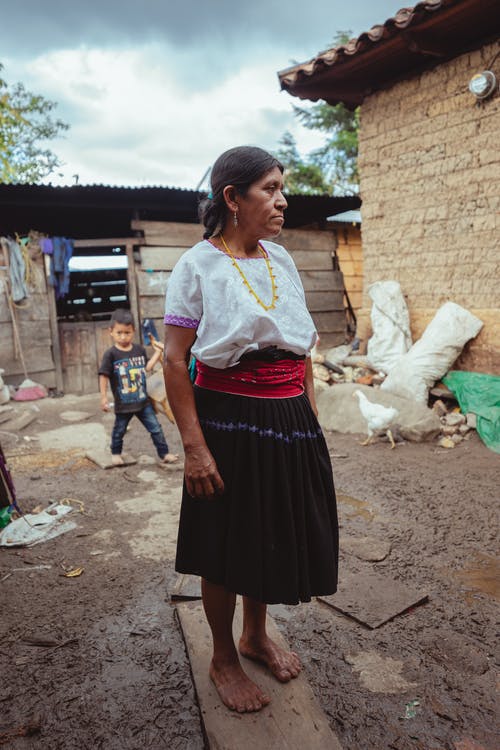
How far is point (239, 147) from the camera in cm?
162

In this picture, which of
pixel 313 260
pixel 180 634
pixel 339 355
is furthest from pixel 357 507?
pixel 313 260

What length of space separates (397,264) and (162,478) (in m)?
4.11

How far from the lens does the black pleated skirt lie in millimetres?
1589

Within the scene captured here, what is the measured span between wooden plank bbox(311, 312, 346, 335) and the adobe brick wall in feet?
10.2

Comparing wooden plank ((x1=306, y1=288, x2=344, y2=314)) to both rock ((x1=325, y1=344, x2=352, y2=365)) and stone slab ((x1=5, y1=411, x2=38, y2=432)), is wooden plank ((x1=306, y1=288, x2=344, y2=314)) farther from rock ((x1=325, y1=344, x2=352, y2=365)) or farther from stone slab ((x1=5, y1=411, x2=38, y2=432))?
stone slab ((x1=5, y1=411, x2=38, y2=432))

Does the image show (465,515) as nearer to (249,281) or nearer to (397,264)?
(249,281)

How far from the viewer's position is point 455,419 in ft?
17.6

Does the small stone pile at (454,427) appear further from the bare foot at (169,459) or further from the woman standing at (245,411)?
the woman standing at (245,411)

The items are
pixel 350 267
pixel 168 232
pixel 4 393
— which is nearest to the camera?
pixel 4 393

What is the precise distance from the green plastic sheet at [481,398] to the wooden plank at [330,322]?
4.43 metres

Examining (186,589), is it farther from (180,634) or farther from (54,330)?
(54,330)

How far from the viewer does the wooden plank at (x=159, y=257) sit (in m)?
8.81

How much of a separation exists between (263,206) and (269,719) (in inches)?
65.2

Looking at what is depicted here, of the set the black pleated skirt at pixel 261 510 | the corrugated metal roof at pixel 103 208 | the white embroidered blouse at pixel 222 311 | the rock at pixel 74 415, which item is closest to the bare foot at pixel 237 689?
the black pleated skirt at pixel 261 510
